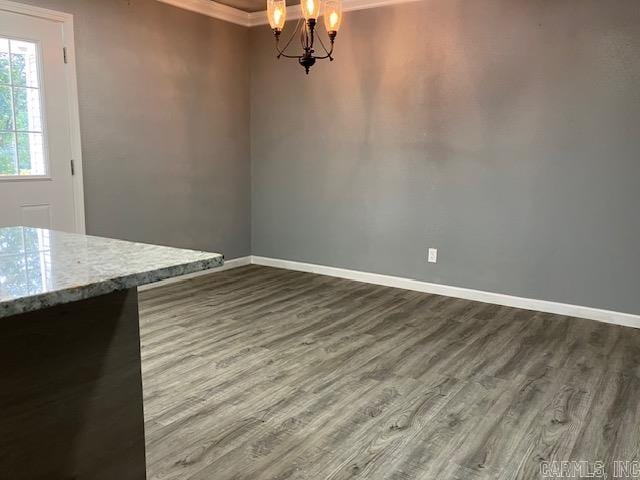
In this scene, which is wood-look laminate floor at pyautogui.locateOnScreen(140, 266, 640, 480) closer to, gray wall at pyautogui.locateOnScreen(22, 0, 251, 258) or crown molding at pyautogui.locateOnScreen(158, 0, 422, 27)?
gray wall at pyautogui.locateOnScreen(22, 0, 251, 258)

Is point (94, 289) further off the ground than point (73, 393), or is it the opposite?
point (94, 289)

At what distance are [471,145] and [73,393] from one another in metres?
3.67

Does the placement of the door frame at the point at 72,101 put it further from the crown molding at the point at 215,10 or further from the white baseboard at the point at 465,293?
the white baseboard at the point at 465,293

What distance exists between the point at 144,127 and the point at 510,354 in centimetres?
349

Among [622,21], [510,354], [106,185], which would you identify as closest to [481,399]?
[510,354]

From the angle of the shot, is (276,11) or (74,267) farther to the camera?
(276,11)

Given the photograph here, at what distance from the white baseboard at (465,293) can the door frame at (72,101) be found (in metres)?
2.14

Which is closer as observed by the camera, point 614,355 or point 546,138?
point 614,355

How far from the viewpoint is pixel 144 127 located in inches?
173

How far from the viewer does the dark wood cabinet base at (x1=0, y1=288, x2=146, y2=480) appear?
117 cm

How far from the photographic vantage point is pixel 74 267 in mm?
1220

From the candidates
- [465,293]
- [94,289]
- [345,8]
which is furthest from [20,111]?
[465,293]

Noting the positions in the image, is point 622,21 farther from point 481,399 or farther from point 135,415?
point 135,415

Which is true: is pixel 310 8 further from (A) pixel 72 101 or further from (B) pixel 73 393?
(B) pixel 73 393
